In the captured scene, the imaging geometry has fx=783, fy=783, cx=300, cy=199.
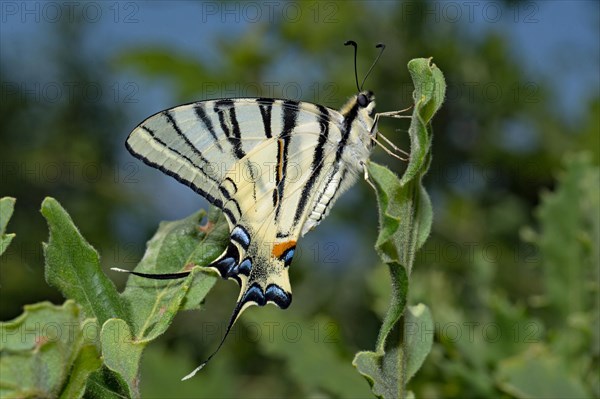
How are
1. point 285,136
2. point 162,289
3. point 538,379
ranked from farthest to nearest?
point 285,136
point 538,379
point 162,289


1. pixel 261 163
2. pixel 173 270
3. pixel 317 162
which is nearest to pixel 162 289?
pixel 173 270

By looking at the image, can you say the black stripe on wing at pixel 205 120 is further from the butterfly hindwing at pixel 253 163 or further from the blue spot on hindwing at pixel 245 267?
the blue spot on hindwing at pixel 245 267

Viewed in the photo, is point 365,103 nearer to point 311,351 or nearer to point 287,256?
point 287,256

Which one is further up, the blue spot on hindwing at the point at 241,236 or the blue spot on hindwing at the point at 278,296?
the blue spot on hindwing at the point at 241,236

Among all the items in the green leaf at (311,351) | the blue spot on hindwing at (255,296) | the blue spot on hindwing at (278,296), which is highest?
the blue spot on hindwing at (255,296)

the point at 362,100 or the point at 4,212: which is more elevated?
the point at 4,212

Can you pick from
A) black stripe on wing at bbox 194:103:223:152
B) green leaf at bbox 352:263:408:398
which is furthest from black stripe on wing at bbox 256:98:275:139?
green leaf at bbox 352:263:408:398

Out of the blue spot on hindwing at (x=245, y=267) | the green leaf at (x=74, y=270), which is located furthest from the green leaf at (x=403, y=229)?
the blue spot on hindwing at (x=245, y=267)
